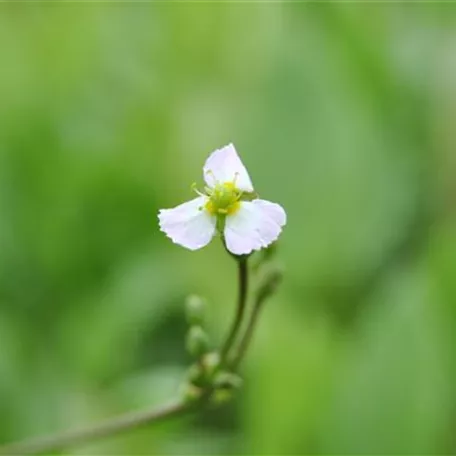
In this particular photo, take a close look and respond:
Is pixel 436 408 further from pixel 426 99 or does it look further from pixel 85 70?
pixel 85 70

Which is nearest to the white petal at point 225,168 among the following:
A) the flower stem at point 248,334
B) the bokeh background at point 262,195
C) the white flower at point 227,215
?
the white flower at point 227,215

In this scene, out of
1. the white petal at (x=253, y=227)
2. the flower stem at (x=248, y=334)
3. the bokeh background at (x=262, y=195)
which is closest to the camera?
the white petal at (x=253, y=227)

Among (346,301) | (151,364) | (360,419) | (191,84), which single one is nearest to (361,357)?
(360,419)

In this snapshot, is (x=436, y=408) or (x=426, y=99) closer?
(x=436, y=408)

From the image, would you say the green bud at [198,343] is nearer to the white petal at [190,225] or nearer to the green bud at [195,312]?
the green bud at [195,312]

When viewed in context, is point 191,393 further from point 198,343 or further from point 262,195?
point 262,195

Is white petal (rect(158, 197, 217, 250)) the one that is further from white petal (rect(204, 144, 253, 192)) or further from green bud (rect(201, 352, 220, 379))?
green bud (rect(201, 352, 220, 379))

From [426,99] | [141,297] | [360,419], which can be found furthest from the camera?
[426,99]
